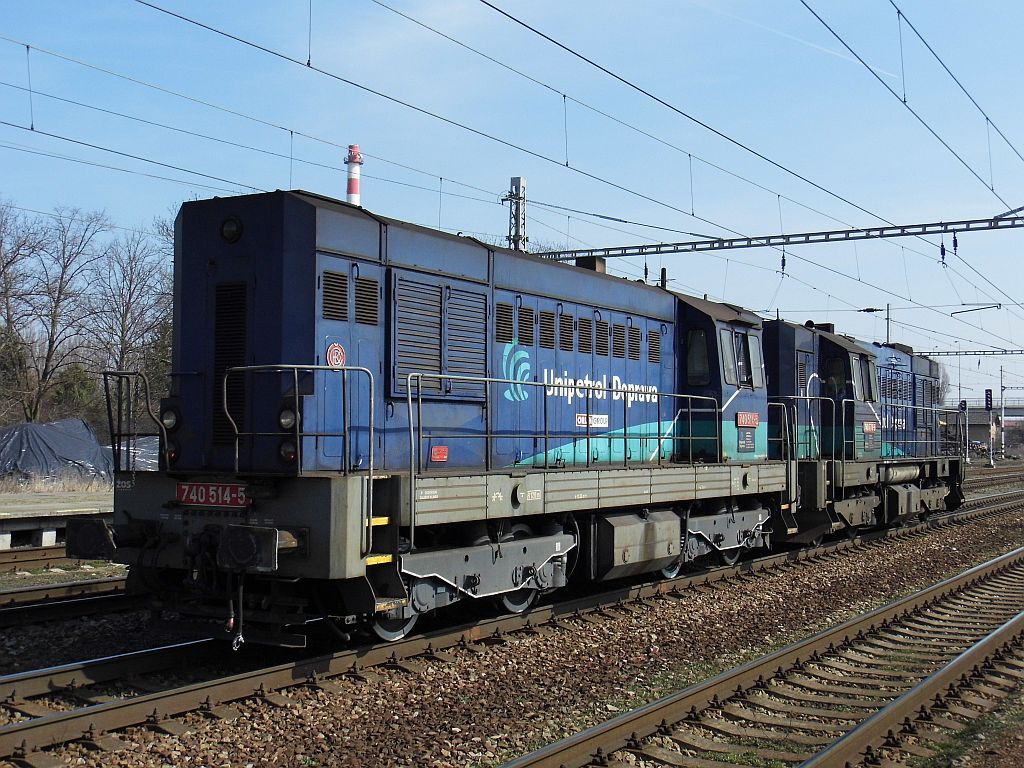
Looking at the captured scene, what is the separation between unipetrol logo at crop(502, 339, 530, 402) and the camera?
9.69m

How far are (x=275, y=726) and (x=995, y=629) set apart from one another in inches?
283

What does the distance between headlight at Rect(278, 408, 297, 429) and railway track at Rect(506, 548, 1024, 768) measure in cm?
324

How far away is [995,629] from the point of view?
953 cm

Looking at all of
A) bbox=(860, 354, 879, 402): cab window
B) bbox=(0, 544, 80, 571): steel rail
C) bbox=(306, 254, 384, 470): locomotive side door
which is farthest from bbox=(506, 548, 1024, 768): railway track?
bbox=(0, 544, 80, 571): steel rail

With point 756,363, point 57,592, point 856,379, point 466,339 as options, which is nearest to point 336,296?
point 466,339

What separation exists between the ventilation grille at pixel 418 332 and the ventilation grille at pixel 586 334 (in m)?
2.44

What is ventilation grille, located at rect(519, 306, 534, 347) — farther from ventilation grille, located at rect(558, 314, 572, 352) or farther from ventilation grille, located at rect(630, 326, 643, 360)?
ventilation grille, located at rect(630, 326, 643, 360)

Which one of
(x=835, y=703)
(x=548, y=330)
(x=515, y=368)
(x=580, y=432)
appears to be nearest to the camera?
(x=835, y=703)

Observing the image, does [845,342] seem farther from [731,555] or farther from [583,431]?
[583,431]

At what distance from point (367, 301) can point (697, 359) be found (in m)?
5.81

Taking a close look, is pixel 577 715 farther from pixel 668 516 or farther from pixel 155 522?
pixel 668 516

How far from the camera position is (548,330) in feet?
33.8

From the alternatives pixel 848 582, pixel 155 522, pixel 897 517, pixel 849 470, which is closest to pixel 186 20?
pixel 155 522

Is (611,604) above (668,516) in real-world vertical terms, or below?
below
